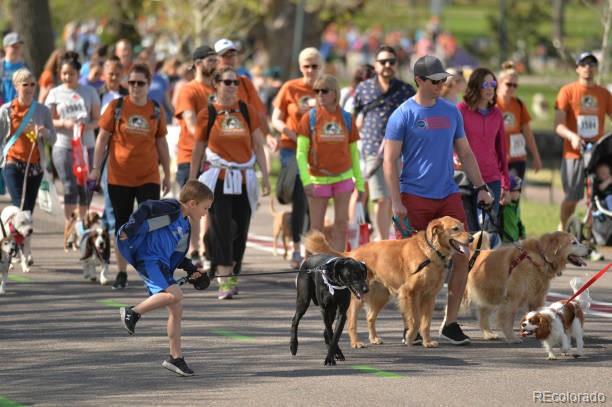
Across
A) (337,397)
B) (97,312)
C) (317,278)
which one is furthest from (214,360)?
(97,312)

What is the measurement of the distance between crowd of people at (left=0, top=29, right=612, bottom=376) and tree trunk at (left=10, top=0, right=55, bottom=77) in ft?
23.6

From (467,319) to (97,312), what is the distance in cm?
319

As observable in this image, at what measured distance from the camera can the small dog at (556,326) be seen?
9.96 metres

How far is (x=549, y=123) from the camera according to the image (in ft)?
124

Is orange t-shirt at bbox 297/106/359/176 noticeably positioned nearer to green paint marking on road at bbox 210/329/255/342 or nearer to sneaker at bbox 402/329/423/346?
green paint marking on road at bbox 210/329/255/342

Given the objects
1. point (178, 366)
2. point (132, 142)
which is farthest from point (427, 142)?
point (132, 142)

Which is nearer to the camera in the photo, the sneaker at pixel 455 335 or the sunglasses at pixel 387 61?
the sneaker at pixel 455 335

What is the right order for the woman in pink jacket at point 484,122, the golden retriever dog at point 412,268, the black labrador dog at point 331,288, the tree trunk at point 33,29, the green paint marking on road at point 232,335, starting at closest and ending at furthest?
the black labrador dog at point 331,288, the golden retriever dog at point 412,268, the green paint marking on road at point 232,335, the woman in pink jacket at point 484,122, the tree trunk at point 33,29

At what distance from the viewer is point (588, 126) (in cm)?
1592

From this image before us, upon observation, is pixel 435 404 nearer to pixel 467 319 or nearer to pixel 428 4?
pixel 467 319

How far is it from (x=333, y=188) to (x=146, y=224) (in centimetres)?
434

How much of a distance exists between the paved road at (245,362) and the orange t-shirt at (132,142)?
1.11 m

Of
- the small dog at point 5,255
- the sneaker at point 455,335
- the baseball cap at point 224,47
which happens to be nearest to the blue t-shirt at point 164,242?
the sneaker at point 455,335

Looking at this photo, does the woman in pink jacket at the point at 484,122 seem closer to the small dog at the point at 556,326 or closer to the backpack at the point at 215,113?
the backpack at the point at 215,113
